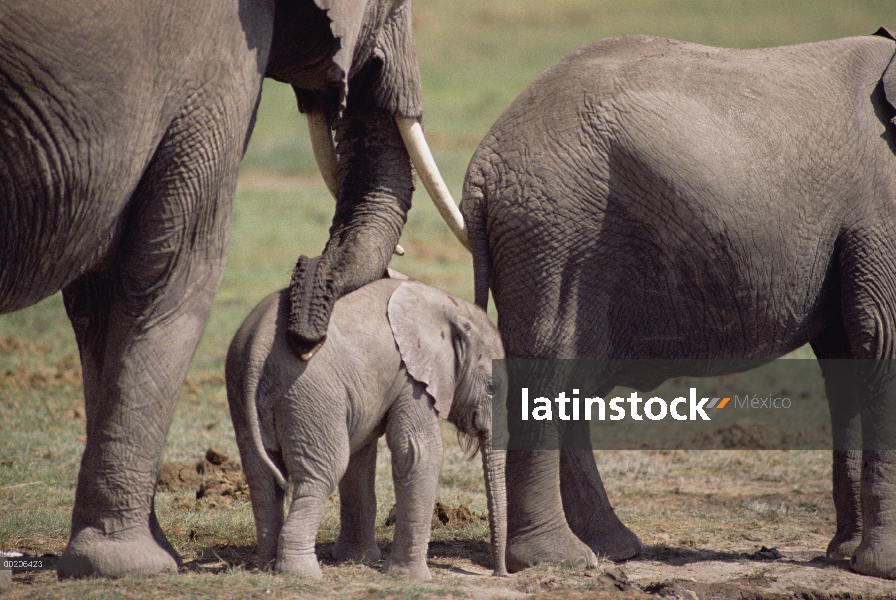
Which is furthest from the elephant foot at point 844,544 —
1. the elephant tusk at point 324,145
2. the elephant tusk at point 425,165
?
the elephant tusk at point 324,145

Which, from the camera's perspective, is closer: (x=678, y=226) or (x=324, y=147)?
(x=678, y=226)

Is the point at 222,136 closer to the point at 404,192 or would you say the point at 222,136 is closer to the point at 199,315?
the point at 199,315

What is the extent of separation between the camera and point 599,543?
214 inches

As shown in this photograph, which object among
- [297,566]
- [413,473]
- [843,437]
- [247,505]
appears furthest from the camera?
[247,505]

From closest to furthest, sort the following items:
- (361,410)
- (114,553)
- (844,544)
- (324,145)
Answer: (114,553), (361,410), (324,145), (844,544)

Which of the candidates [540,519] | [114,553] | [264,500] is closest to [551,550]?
[540,519]

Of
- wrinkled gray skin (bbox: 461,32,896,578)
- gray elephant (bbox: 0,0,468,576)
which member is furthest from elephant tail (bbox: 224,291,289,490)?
wrinkled gray skin (bbox: 461,32,896,578)

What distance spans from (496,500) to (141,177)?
6.31 feet

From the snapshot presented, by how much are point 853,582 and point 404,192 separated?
2.53 metres

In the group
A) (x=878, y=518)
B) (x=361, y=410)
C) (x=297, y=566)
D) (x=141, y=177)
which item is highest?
(x=141, y=177)

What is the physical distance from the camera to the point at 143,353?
14.1ft

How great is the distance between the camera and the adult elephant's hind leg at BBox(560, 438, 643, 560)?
Answer: 17.9 ft

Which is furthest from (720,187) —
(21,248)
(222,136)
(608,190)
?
(21,248)

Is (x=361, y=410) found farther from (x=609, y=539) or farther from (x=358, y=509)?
(x=609, y=539)
